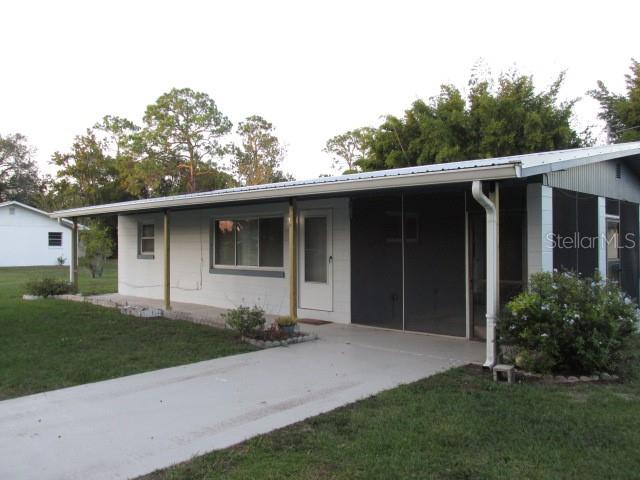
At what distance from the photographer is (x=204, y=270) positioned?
1200 cm

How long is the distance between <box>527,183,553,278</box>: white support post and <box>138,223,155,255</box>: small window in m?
9.45

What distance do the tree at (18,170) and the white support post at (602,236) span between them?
165 ft

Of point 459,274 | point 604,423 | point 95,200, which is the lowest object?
point 604,423

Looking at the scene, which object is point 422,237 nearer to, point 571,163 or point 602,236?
point 571,163

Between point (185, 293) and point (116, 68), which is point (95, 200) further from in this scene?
point (185, 293)

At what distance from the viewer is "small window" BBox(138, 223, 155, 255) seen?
44.7ft

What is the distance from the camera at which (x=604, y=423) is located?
420 cm

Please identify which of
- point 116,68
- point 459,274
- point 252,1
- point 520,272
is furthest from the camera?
point 116,68

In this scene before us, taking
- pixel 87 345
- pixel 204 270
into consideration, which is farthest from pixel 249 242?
pixel 87 345

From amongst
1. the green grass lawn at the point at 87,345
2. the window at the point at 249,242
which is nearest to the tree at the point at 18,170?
the window at the point at 249,242

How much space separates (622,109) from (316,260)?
17.6m

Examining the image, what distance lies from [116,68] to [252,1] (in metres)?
6.64

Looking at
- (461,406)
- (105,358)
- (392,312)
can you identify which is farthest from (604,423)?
(105,358)

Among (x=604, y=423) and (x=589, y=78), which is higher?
(x=589, y=78)
